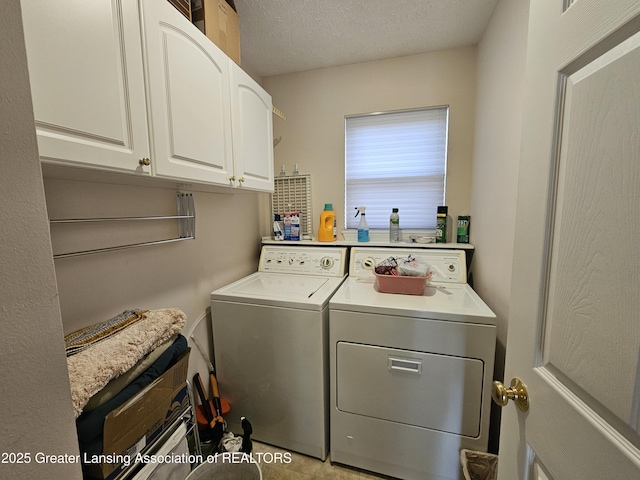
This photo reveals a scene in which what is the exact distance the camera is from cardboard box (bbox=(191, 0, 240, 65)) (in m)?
1.21

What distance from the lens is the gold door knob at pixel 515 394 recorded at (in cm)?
62

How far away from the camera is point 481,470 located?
1.24 metres

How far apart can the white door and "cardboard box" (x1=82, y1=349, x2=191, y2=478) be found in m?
1.10

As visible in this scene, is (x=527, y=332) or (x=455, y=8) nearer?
(x=527, y=332)

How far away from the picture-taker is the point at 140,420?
86 cm

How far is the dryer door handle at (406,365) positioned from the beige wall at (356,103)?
1223 mm

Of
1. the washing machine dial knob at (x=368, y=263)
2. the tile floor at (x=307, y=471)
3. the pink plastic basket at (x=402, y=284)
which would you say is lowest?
the tile floor at (x=307, y=471)

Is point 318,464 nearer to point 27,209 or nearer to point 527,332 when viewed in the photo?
point 527,332

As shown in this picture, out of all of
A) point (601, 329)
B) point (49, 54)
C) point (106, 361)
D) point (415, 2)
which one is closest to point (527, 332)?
point (601, 329)

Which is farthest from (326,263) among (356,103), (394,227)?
(356,103)

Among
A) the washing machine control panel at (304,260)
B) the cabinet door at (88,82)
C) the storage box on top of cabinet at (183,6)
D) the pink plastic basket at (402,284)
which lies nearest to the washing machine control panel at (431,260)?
the washing machine control panel at (304,260)

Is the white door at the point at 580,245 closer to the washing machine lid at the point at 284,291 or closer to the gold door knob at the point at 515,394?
the gold door knob at the point at 515,394

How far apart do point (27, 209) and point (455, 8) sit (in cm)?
211

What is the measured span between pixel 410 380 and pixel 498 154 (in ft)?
4.26
